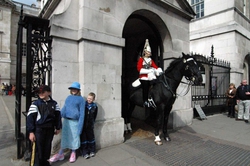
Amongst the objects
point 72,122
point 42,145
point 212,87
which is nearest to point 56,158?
point 42,145

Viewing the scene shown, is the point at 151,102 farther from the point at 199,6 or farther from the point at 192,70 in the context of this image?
the point at 199,6

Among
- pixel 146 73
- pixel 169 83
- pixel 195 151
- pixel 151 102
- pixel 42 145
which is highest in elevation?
pixel 146 73

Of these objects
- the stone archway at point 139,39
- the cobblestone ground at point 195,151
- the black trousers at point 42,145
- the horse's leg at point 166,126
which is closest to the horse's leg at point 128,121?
the stone archway at point 139,39

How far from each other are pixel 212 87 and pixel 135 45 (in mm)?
5216

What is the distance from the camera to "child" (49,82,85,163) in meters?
3.58

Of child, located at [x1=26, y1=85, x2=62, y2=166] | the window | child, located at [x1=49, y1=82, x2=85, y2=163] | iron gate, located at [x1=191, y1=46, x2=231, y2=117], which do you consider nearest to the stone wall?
child, located at [x1=49, y1=82, x2=85, y2=163]

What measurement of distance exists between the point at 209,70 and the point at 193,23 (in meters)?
6.62

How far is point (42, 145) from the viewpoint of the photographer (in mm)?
3057

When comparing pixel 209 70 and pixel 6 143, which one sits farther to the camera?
pixel 209 70

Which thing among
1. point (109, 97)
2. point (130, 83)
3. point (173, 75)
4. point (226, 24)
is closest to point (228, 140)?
point (173, 75)

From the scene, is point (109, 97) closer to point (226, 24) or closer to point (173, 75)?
point (173, 75)

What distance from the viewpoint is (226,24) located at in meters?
11.7

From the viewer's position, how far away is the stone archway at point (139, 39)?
6.00 m

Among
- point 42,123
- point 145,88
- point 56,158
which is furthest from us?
point 145,88
